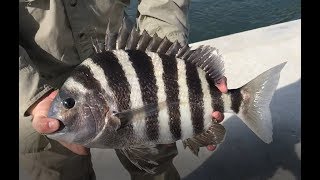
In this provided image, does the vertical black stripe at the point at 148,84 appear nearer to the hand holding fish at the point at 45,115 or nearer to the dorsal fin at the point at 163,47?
the dorsal fin at the point at 163,47

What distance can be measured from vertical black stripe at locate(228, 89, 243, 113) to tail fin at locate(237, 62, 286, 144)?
Answer: 0.03ft

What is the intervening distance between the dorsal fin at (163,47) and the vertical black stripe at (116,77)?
0.22 ft

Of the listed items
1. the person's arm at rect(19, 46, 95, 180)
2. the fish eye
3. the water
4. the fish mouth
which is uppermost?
the fish eye

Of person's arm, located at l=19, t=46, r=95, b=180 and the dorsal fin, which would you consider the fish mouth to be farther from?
the dorsal fin

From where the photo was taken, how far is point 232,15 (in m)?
6.60

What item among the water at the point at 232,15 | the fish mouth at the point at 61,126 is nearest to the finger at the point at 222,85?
the fish mouth at the point at 61,126

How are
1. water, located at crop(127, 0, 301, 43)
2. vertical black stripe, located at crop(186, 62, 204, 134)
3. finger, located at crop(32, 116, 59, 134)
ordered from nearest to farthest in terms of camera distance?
finger, located at crop(32, 116, 59, 134) → vertical black stripe, located at crop(186, 62, 204, 134) → water, located at crop(127, 0, 301, 43)

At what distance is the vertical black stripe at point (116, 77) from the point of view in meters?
1.30

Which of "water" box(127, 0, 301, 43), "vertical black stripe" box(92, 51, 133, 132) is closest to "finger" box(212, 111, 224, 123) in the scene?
"vertical black stripe" box(92, 51, 133, 132)

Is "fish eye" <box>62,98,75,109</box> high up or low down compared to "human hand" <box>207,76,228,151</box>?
up

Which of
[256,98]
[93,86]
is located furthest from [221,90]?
[93,86]

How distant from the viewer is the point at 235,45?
3.51 m

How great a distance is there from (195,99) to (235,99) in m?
0.15

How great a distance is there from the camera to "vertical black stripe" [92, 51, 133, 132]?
1298 millimetres
